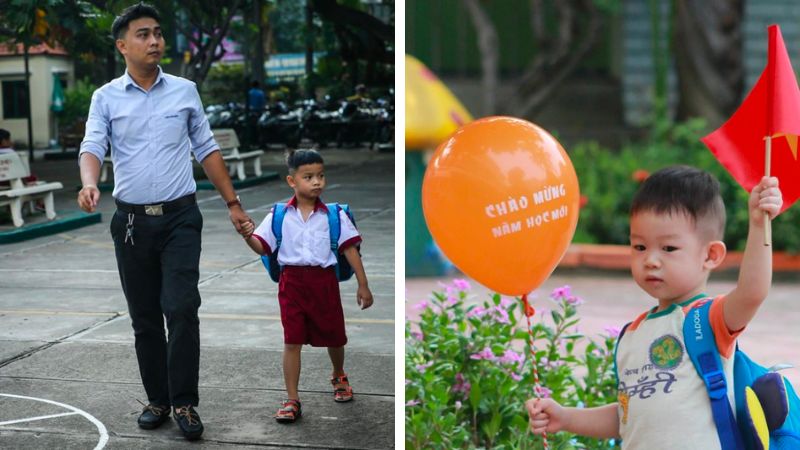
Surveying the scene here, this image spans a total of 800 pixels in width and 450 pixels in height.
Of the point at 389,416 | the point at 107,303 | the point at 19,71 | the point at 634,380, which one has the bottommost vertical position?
the point at 389,416

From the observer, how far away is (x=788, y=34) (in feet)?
27.1

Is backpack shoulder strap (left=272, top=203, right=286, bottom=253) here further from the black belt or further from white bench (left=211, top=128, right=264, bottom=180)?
white bench (left=211, top=128, right=264, bottom=180)

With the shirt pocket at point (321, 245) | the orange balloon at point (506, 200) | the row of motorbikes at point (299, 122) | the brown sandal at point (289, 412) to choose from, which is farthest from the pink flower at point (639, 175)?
the orange balloon at point (506, 200)

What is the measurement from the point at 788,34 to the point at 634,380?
22.3ft

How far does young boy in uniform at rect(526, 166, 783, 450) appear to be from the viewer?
2080 mm

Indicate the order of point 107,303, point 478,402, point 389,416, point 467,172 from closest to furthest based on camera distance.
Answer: point 467,172 < point 478,402 < point 389,416 < point 107,303

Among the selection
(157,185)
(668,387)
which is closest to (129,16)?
(157,185)

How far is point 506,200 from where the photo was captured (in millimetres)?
2475

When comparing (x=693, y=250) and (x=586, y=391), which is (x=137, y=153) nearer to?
(x=586, y=391)

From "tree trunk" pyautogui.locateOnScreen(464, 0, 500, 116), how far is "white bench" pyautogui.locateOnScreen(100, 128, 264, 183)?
3.72m

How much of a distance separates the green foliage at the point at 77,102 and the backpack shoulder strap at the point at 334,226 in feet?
3.00

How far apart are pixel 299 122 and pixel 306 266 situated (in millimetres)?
802

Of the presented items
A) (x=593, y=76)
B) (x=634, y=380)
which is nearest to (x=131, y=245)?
(x=634, y=380)

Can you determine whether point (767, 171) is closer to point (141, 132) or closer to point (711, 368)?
point (711, 368)
